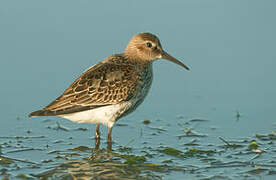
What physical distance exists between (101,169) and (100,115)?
1.42 metres

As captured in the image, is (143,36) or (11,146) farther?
(143,36)

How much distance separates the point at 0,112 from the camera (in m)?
10.6

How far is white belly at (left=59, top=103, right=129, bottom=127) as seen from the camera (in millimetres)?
8953

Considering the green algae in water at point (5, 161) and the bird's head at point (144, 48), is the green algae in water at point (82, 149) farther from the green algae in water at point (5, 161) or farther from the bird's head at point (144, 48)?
the bird's head at point (144, 48)

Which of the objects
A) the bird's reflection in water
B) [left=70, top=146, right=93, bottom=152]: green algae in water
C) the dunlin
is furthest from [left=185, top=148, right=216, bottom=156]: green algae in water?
[left=70, top=146, right=93, bottom=152]: green algae in water

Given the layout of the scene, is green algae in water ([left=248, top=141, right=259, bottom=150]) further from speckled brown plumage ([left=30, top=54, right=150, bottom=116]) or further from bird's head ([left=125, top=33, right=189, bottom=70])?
bird's head ([left=125, top=33, right=189, bottom=70])

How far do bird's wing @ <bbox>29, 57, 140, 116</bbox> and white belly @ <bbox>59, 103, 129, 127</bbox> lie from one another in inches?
3.8

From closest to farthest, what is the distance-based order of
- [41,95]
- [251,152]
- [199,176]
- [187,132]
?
[199,176], [251,152], [187,132], [41,95]

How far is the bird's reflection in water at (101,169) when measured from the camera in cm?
752

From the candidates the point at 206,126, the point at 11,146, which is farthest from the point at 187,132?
the point at 11,146

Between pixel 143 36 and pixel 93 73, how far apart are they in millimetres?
1564

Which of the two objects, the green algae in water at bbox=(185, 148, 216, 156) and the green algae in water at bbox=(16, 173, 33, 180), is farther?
the green algae in water at bbox=(185, 148, 216, 156)

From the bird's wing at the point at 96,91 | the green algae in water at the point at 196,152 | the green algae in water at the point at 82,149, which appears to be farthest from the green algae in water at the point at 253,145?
the green algae in water at the point at 82,149

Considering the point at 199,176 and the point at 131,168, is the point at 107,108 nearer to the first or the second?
the point at 131,168
